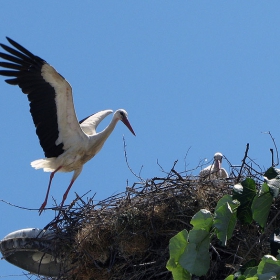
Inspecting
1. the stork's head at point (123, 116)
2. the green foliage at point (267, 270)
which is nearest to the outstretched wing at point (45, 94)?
the stork's head at point (123, 116)

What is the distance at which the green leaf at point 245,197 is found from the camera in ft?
13.0

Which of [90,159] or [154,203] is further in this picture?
[90,159]

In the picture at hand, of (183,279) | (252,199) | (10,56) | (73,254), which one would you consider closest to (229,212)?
(252,199)

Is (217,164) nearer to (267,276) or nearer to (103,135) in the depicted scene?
(103,135)

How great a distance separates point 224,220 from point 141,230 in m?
2.61

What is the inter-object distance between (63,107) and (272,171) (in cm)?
516

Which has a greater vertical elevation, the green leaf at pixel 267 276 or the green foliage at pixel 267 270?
the green foliage at pixel 267 270

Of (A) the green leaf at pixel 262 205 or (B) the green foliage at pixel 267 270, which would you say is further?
(A) the green leaf at pixel 262 205

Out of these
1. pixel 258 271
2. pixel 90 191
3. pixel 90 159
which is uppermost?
pixel 90 159

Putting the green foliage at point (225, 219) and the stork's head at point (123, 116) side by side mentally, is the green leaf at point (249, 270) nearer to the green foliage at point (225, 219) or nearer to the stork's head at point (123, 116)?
the green foliage at point (225, 219)

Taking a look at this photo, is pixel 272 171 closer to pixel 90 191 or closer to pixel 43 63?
pixel 90 191

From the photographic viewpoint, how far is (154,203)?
21.3 feet

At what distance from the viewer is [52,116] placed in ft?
29.0

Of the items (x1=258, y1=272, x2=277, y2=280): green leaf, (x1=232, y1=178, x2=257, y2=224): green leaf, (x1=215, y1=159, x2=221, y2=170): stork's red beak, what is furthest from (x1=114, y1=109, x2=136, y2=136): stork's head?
(x1=258, y1=272, x2=277, y2=280): green leaf
